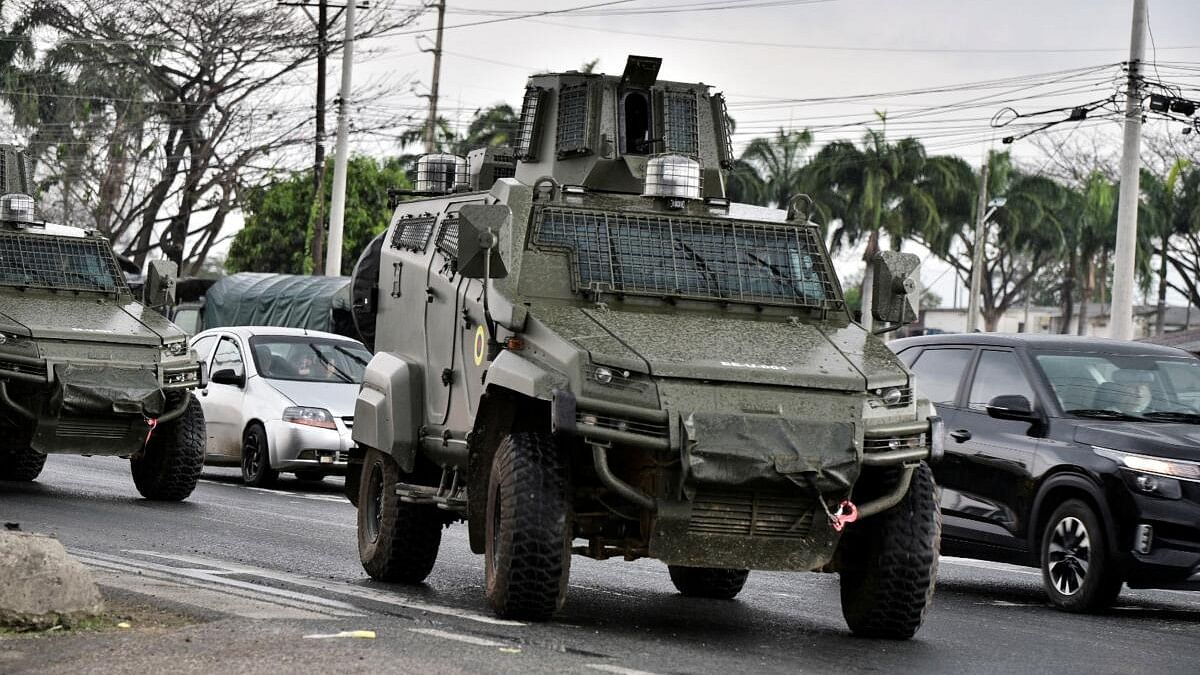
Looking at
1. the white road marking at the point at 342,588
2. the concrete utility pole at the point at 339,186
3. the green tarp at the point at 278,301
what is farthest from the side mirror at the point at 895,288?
the concrete utility pole at the point at 339,186

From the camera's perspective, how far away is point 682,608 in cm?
1059

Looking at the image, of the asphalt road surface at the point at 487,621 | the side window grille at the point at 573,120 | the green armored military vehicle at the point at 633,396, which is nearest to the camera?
the asphalt road surface at the point at 487,621

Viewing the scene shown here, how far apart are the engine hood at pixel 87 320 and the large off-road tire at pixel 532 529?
7.58 meters

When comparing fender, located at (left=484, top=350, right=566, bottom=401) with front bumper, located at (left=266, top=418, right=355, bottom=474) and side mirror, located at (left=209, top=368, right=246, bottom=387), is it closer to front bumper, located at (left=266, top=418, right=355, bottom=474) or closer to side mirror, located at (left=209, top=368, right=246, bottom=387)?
front bumper, located at (left=266, top=418, right=355, bottom=474)

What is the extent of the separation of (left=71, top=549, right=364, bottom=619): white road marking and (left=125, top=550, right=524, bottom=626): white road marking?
0.27m

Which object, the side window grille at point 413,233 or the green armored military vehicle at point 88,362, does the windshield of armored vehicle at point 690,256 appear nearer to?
the side window grille at point 413,233

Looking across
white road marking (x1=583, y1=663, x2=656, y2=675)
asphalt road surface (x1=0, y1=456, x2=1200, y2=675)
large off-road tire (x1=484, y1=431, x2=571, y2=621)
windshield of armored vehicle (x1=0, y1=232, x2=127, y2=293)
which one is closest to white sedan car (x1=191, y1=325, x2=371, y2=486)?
windshield of armored vehicle (x1=0, y1=232, x2=127, y2=293)

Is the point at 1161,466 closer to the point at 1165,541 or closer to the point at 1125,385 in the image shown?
the point at 1165,541

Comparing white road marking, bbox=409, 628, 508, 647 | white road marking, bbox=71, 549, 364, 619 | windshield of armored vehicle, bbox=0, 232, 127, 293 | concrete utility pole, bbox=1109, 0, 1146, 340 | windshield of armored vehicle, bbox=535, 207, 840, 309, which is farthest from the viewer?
concrete utility pole, bbox=1109, 0, 1146, 340

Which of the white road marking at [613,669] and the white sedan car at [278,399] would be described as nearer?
the white road marking at [613,669]

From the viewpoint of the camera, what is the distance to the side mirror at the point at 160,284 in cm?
1692

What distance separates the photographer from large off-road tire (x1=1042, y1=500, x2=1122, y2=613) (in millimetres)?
11188

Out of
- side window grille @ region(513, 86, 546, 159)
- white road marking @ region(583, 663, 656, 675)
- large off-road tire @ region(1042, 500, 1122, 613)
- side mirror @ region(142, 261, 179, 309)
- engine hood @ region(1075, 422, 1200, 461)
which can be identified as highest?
side window grille @ region(513, 86, 546, 159)

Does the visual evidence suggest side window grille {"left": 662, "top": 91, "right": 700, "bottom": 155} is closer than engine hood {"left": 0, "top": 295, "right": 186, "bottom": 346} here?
Yes
